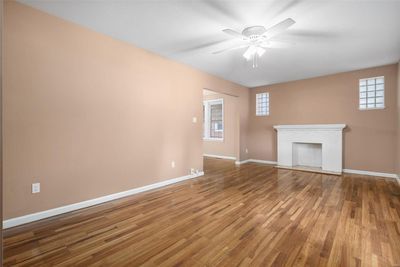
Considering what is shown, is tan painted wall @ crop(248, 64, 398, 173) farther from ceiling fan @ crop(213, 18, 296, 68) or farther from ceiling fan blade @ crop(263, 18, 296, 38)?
ceiling fan blade @ crop(263, 18, 296, 38)

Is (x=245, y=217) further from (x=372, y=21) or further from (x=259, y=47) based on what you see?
(x=372, y=21)

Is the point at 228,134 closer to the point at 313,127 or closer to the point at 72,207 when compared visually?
the point at 313,127

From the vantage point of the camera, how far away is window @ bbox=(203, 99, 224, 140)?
24.7 feet

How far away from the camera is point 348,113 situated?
192 inches

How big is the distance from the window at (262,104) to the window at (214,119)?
4.62ft

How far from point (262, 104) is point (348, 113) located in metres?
2.40

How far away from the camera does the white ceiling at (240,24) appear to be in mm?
2275

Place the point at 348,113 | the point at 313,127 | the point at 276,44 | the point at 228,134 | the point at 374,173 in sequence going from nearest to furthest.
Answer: the point at 276,44 → the point at 374,173 → the point at 348,113 → the point at 313,127 → the point at 228,134

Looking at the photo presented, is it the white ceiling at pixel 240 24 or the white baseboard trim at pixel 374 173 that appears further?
the white baseboard trim at pixel 374 173

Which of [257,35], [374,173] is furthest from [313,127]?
[257,35]

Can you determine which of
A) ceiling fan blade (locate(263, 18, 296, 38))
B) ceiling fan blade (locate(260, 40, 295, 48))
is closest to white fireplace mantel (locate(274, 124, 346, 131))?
ceiling fan blade (locate(260, 40, 295, 48))

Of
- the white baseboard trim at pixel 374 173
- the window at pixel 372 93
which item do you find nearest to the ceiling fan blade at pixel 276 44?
the window at pixel 372 93

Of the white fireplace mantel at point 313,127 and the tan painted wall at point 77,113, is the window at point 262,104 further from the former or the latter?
the tan painted wall at point 77,113

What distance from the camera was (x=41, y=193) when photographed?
2391mm
